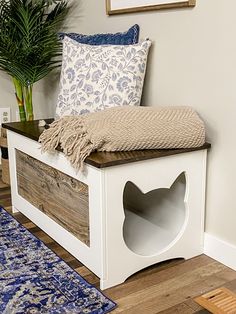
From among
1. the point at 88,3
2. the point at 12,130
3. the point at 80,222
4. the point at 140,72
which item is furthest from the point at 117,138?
the point at 88,3

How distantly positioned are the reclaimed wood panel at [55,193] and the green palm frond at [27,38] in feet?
2.07

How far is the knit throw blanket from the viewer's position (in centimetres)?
153

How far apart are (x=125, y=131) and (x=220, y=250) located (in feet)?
2.29

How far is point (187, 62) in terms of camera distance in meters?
1.83

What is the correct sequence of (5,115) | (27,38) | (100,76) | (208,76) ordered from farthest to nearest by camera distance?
(5,115), (27,38), (100,76), (208,76)

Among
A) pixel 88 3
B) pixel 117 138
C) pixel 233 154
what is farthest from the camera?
pixel 88 3

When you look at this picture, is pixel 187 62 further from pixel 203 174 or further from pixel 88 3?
pixel 88 3

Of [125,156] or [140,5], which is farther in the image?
[140,5]

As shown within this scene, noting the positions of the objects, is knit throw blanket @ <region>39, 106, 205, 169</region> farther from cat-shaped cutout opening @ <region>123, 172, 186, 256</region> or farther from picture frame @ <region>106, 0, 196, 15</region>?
picture frame @ <region>106, 0, 196, 15</region>

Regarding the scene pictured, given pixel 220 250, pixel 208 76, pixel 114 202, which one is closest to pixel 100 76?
pixel 208 76

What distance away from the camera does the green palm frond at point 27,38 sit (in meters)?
2.48

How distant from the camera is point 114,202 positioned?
1.54 m

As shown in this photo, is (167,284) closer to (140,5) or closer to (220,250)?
(220,250)

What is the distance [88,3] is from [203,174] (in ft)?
4.35
